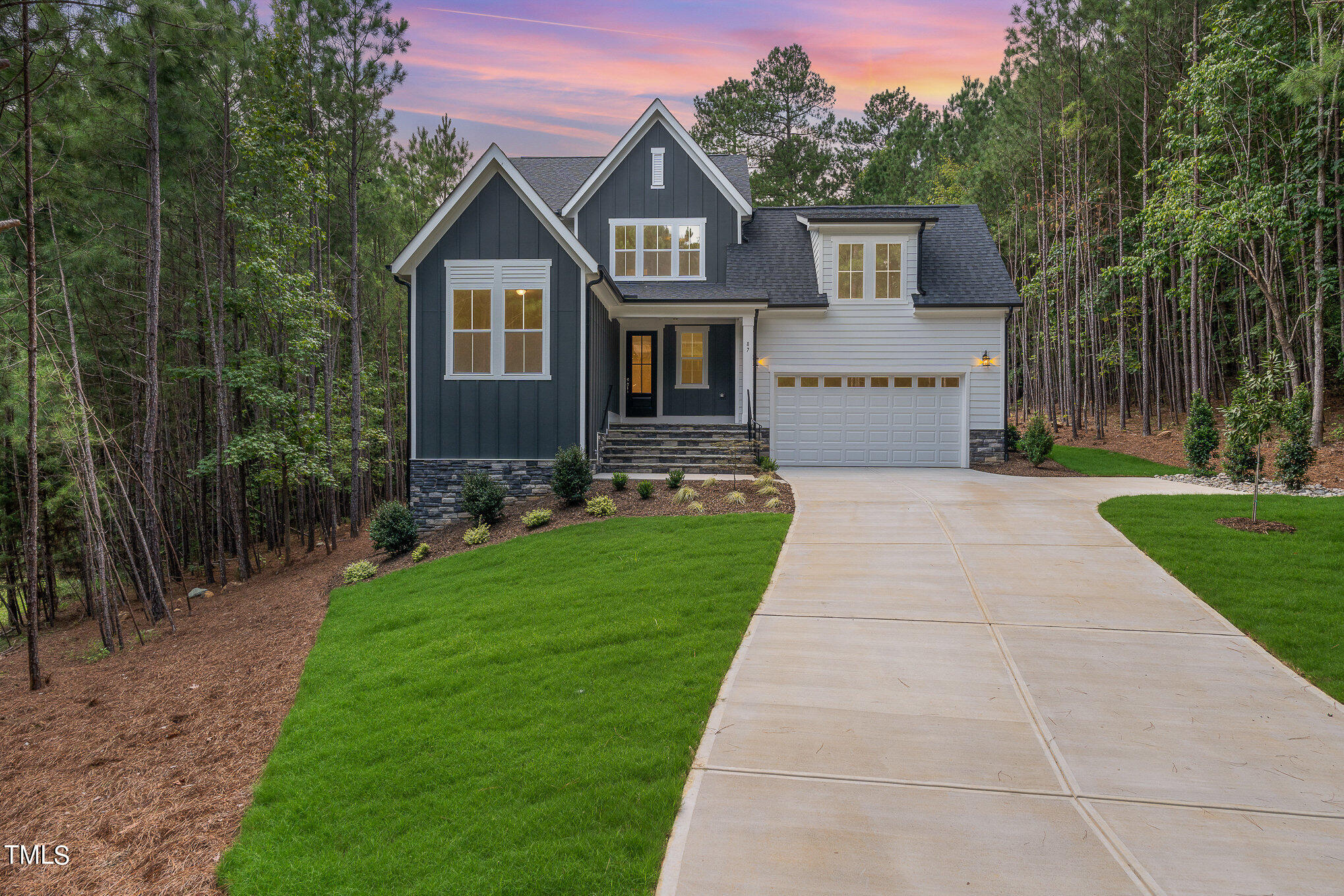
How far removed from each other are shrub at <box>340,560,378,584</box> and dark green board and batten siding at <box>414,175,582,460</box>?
227 cm

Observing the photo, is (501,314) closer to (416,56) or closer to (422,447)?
(422,447)

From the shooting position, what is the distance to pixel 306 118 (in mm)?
12992

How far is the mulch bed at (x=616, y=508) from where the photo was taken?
9.64 m

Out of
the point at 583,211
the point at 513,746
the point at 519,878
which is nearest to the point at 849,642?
the point at 513,746

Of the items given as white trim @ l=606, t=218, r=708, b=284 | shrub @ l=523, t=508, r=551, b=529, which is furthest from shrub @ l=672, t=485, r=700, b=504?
white trim @ l=606, t=218, r=708, b=284

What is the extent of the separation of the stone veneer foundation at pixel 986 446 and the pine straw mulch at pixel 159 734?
647 centimetres

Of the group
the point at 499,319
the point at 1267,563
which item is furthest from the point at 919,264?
the point at 1267,563

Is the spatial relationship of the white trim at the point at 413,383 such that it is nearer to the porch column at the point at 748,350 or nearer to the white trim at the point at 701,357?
the white trim at the point at 701,357

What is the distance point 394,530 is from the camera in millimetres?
10391

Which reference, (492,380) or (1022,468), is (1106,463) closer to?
(1022,468)

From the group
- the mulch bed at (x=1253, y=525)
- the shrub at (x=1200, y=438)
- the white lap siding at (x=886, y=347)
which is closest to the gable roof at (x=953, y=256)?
the white lap siding at (x=886, y=347)

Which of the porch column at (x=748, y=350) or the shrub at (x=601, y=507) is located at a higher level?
the porch column at (x=748, y=350)

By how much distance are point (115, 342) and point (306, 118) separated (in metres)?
5.66

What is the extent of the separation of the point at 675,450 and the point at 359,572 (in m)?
6.09
